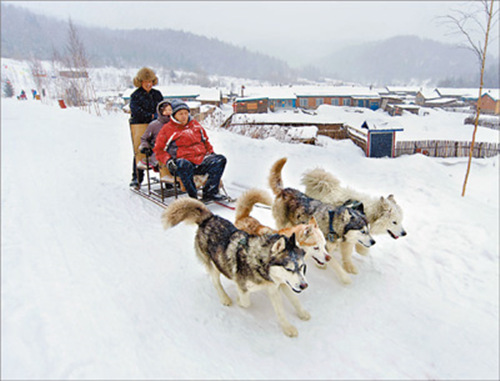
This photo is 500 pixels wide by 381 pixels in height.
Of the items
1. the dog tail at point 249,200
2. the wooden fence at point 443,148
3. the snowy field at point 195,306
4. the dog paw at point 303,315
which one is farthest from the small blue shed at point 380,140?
the dog paw at point 303,315

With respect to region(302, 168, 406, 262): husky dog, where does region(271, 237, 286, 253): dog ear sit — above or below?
above

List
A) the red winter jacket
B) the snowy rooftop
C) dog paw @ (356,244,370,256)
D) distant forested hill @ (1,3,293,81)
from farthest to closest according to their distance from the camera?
distant forested hill @ (1,3,293,81), the snowy rooftop, the red winter jacket, dog paw @ (356,244,370,256)

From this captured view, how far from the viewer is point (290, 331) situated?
2.77m

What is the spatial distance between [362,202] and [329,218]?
621 mm

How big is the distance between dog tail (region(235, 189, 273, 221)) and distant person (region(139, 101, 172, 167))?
287 centimetres

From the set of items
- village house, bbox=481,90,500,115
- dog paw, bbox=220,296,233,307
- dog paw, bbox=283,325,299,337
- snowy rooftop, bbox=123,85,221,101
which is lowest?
village house, bbox=481,90,500,115

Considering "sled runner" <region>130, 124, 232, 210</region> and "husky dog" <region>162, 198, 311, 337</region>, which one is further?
"sled runner" <region>130, 124, 232, 210</region>

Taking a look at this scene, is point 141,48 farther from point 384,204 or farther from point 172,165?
point 384,204

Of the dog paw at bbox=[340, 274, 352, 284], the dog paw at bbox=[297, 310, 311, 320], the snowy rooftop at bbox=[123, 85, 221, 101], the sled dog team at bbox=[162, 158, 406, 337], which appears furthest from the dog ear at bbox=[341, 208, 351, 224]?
the snowy rooftop at bbox=[123, 85, 221, 101]

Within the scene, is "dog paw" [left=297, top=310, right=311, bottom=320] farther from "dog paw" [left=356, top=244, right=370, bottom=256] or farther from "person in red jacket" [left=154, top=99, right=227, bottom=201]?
"person in red jacket" [left=154, top=99, right=227, bottom=201]

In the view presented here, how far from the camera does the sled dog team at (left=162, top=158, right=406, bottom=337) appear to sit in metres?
2.51

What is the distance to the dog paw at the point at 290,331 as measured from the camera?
109 inches

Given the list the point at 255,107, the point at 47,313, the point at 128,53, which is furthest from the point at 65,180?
the point at 128,53

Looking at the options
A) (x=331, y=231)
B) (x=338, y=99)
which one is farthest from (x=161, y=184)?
(x=338, y=99)
